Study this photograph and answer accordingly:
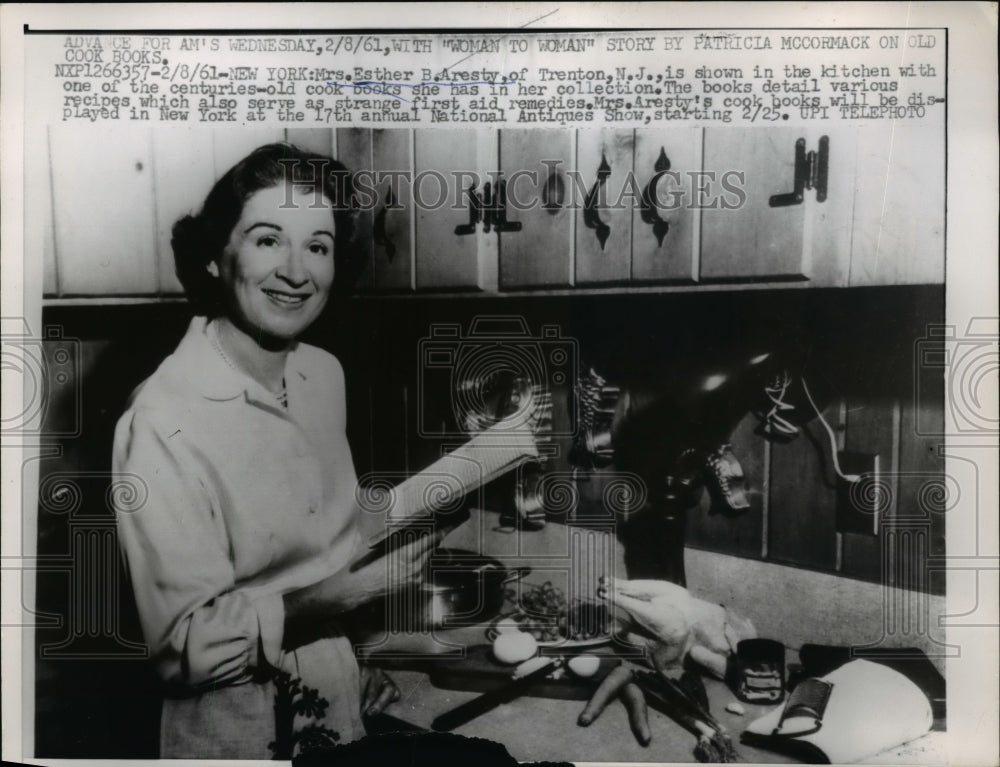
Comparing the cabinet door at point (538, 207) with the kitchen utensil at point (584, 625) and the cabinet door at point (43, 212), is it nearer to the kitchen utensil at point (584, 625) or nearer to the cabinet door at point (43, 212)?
the kitchen utensil at point (584, 625)

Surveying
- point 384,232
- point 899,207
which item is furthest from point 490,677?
point 899,207

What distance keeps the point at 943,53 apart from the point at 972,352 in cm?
90

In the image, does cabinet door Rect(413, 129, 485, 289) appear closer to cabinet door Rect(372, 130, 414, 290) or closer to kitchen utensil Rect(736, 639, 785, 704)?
cabinet door Rect(372, 130, 414, 290)

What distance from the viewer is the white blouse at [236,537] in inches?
112

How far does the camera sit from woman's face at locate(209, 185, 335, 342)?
2.86 m

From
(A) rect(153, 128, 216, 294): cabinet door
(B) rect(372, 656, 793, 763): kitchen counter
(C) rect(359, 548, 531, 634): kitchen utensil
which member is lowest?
(B) rect(372, 656, 793, 763): kitchen counter

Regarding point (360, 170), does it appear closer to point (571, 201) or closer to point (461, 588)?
point (571, 201)

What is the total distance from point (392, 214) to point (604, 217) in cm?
64

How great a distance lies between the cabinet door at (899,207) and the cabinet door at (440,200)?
116cm

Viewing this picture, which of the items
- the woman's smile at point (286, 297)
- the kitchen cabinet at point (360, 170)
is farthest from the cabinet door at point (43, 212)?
the kitchen cabinet at point (360, 170)

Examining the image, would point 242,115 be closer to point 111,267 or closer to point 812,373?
point 111,267

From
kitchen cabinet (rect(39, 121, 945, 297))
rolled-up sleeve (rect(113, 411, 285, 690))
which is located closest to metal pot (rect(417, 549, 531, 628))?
rolled-up sleeve (rect(113, 411, 285, 690))

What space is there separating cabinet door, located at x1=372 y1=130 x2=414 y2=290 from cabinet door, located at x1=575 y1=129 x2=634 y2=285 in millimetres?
509

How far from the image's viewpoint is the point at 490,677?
2887 mm
